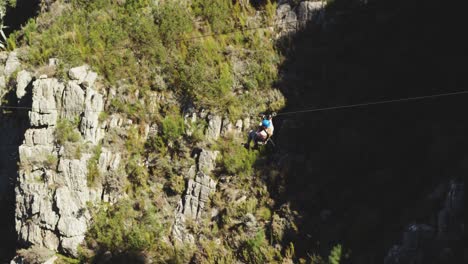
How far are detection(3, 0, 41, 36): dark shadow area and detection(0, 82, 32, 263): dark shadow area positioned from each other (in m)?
5.01

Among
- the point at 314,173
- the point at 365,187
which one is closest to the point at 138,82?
the point at 314,173

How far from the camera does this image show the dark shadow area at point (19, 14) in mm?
21359

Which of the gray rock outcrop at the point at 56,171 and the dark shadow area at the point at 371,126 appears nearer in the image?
the dark shadow area at the point at 371,126

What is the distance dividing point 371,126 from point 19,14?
54.9 feet

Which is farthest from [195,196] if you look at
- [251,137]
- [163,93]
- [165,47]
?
[165,47]

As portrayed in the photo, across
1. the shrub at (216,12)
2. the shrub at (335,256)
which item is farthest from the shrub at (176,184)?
the shrub at (216,12)

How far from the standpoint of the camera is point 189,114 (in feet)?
51.5

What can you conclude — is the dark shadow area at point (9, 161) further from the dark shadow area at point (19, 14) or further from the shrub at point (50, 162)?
the dark shadow area at point (19, 14)

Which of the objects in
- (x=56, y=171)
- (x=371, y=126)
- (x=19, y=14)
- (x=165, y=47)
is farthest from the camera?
(x=19, y=14)

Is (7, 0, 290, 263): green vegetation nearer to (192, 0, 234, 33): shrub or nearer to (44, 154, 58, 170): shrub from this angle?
(192, 0, 234, 33): shrub

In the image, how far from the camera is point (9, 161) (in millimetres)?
17672

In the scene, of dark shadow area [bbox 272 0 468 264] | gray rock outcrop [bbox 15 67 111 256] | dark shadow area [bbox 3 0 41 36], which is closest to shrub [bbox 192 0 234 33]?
dark shadow area [bbox 272 0 468 264]

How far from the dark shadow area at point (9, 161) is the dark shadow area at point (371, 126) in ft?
30.9

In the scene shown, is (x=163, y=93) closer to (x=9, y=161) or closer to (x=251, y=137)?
(x=251, y=137)
